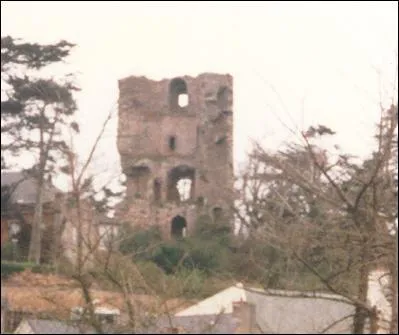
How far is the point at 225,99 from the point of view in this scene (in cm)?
5928

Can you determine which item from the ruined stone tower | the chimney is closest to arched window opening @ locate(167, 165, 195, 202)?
the ruined stone tower

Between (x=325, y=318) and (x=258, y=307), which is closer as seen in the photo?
(x=325, y=318)

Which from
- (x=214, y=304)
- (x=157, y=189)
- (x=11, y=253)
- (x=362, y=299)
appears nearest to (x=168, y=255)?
(x=11, y=253)

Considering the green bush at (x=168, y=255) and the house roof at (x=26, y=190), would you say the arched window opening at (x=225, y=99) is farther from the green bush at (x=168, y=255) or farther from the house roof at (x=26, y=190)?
the green bush at (x=168, y=255)

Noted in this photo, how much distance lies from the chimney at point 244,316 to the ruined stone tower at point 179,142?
31072 mm

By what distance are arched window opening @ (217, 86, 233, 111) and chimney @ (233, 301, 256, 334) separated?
34047mm

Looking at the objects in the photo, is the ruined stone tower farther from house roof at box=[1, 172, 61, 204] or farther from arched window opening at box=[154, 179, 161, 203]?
house roof at box=[1, 172, 61, 204]

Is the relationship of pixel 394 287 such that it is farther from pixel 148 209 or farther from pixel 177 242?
pixel 148 209

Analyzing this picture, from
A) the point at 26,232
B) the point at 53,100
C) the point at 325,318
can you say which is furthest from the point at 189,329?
the point at 26,232

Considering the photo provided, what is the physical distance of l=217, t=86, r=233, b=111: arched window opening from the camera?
193ft

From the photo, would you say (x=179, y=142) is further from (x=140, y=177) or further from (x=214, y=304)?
(x=214, y=304)

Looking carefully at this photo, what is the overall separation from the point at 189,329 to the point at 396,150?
1318cm

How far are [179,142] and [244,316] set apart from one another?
3505 cm

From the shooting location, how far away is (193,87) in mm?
59781
